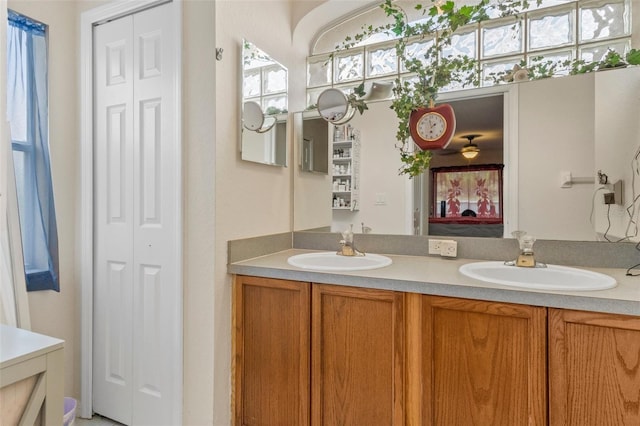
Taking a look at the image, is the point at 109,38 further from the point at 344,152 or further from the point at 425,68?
the point at 425,68

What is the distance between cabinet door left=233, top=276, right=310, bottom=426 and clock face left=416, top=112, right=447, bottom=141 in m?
1.02

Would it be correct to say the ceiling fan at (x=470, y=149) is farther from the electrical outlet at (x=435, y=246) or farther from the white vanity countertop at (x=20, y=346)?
the white vanity countertop at (x=20, y=346)

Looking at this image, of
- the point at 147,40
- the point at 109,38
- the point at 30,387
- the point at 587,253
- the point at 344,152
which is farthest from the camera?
the point at 344,152

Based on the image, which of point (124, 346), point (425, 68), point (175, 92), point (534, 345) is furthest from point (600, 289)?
point (124, 346)

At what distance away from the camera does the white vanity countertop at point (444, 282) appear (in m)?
1.09

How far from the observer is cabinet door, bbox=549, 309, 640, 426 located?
3.47 feet

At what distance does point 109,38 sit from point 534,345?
2408 mm

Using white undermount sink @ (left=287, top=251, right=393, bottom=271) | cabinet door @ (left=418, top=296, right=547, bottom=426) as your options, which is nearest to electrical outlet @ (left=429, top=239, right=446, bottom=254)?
white undermount sink @ (left=287, top=251, right=393, bottom=271)

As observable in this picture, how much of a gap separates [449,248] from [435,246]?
0.07 metres

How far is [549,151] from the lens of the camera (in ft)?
5.56

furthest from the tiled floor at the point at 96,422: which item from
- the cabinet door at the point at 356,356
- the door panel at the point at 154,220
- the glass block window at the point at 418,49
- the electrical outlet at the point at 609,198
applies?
the electrical outlet at the point at 609,198

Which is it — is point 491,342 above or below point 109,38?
below

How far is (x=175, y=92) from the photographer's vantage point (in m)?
1.71

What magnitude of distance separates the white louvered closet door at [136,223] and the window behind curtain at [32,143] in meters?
0.21
